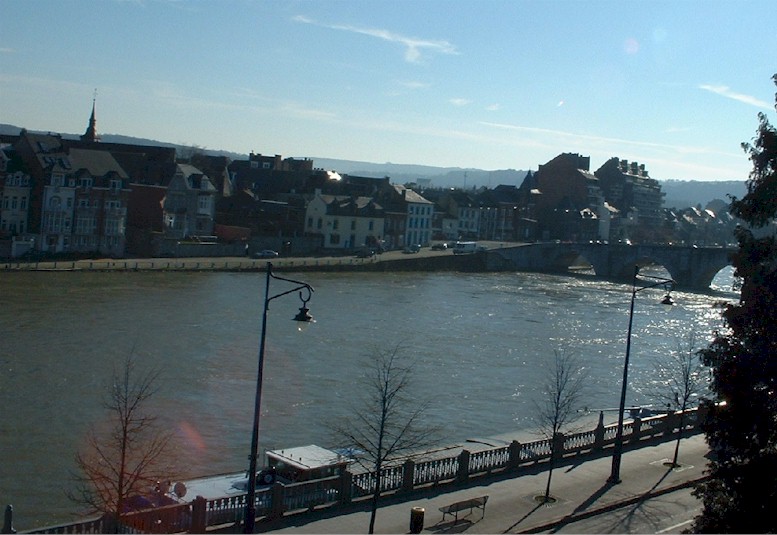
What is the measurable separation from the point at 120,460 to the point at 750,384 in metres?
11.1

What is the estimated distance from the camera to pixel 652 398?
2766 centimetres

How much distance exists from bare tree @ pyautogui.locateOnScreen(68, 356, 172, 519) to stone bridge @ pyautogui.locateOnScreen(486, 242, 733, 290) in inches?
2031

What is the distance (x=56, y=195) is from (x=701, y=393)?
115ft

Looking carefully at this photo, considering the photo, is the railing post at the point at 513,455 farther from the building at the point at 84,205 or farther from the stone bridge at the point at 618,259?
the stone bridge at the point at 618,259

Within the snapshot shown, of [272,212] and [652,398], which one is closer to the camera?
[652,398]

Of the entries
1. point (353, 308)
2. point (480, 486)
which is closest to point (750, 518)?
point (480, 486)

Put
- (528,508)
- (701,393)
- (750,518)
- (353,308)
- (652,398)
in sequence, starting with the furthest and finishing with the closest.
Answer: (353,308)
(701,393)
(652,398)
(528,508)
(750,518)

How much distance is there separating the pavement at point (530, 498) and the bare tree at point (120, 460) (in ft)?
7.09

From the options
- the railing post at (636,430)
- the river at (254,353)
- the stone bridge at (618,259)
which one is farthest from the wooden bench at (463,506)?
the stone bridge at (618,259)

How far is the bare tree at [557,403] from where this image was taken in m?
18.5

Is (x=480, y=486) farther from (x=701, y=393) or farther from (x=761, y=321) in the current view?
(x=701, y=393)

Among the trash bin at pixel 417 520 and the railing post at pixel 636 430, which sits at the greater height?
the railing post at pixel 636 430

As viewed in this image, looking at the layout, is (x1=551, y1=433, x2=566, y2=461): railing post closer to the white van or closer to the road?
the road

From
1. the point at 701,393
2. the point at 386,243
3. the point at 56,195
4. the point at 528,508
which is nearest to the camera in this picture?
the point at 528,508
